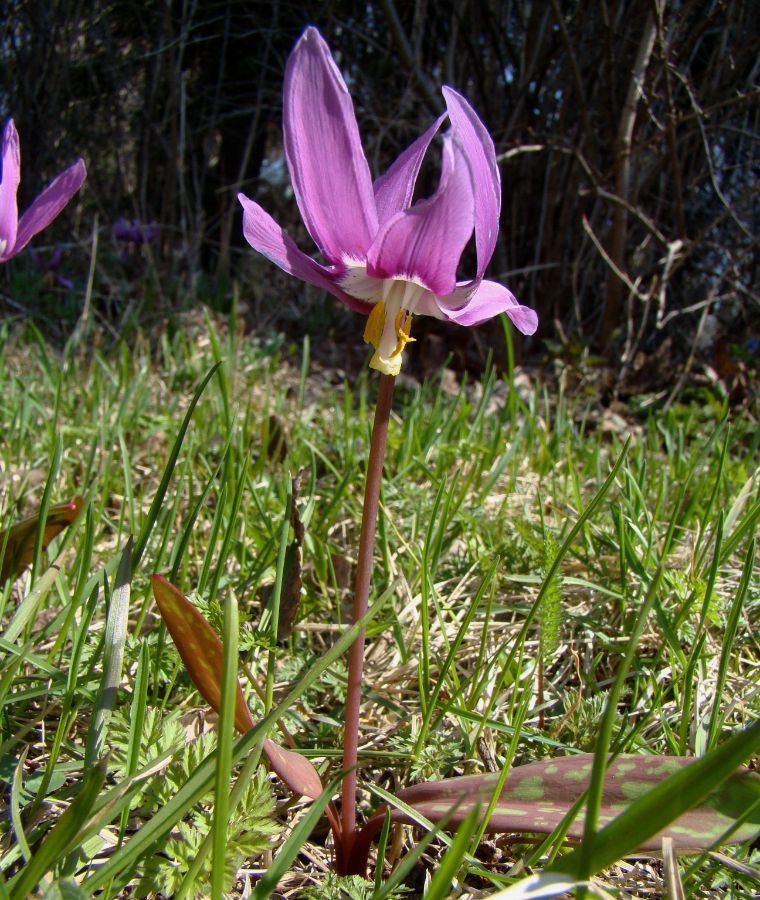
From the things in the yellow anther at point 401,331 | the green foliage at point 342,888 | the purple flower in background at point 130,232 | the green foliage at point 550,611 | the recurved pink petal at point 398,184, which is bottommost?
the green foliage at point 342,888

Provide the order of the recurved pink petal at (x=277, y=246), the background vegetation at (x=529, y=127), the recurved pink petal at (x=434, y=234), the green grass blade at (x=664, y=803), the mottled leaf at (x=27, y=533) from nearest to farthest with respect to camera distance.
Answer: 1. the green grass blade at (x=664, y=803)
2. the recurved pink petal at (x=434, y=234)
3. the recurved pink petal at (x=277, y=246)
4. the mottled leaf at (x=27, y=533)
5. the background vegetation at (x=529, y=127)

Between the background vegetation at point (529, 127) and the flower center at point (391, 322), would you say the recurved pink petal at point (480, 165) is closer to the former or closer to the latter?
the flower center at point (391, 322)

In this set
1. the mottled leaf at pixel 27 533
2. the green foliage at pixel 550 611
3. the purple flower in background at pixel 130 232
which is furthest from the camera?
the purple flower in background at pixel 130 232

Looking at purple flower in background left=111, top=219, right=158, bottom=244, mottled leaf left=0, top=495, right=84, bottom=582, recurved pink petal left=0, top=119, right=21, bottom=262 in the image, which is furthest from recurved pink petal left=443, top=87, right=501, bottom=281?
purple flower in background left=111, top=219, right=158, bottom=244

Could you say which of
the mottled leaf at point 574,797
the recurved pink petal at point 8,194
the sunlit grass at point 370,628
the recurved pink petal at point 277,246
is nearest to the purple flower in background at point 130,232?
the sunlit grass at point 370,628

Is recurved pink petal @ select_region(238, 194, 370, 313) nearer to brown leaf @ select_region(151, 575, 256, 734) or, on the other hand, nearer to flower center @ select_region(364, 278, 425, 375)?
flower center @ select_region(364, 278, 425, 375)
